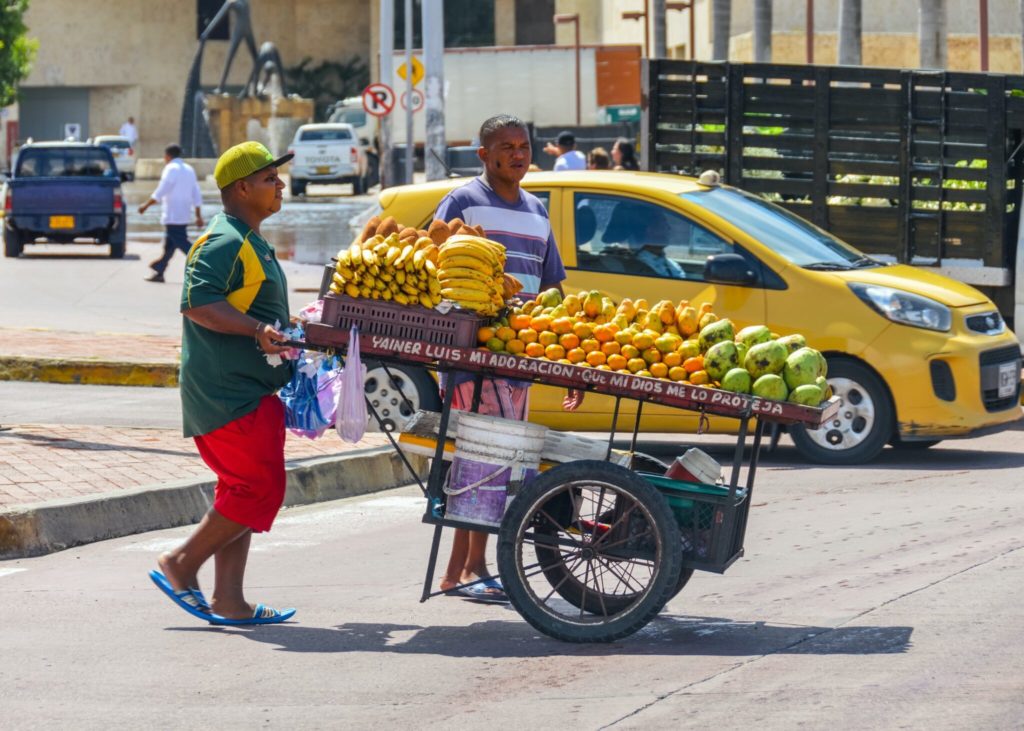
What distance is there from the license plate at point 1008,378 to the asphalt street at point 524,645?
7.32 ft

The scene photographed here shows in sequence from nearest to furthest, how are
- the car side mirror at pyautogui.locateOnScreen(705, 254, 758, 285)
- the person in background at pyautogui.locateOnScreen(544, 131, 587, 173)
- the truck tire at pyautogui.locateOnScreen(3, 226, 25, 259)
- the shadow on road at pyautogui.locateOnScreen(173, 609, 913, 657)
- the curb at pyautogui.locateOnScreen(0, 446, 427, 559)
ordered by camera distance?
the shadow on road at pyautogui.locateOnScreen(173, 609, 913, 657) < the curb at pyautogui.locateOnScreen(0, 446, 427, 559) < the car side mirror at pyautogui.locateOnScreen(705, 254, 758, 285) < the person in background at pyautogui.locateOnScreen(544, 131, 587, 173) < the truck tire at pyautogui.locateOnScreen(3, 226, 25, 259)

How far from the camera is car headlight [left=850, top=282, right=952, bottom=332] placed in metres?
11.1

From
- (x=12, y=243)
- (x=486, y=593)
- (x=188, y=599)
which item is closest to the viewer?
(x=188, y=599)

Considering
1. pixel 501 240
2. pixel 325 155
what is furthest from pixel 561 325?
pixel 325 155

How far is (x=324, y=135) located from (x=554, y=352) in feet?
150

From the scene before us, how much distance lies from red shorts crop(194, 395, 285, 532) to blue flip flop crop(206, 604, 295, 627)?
35cm

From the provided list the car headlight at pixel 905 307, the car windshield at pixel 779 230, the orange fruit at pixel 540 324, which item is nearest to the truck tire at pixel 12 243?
the car windshield at pixel 779 230

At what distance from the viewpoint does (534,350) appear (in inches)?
265

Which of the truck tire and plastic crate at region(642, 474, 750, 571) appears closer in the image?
plastic crate at region(642, 474, 750, 571)

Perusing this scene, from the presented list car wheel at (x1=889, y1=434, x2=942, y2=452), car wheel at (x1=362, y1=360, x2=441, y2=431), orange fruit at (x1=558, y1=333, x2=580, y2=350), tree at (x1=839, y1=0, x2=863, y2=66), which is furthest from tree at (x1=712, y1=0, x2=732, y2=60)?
orange fruit at (x1=558, y1=333, x2=580, y2=350)

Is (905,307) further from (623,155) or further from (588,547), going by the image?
(623,155)

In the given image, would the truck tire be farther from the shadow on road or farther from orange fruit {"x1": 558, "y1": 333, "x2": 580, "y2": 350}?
orange fruit {"x1": 558, "y1": 333, "x2": 580, "y2": 350}

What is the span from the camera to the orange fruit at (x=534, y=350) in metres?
6.73

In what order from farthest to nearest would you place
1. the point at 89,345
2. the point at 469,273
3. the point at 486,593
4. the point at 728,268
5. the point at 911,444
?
the point at 89,345 < the point at 911,444 < the point at 728,268 < the point at 486,593 < the point at 469,273
